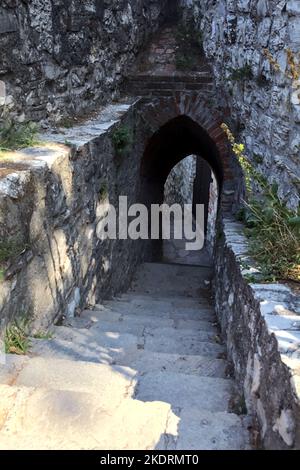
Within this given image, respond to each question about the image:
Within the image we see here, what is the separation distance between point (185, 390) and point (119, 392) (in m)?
0.35

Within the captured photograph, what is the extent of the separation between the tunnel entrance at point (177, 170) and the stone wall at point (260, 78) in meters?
0.95

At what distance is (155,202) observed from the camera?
8359 millimetres

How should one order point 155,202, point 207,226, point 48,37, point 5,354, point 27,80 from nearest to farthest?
point 5,354, point 27,80, point 48,37, point 155,202, point 207,226

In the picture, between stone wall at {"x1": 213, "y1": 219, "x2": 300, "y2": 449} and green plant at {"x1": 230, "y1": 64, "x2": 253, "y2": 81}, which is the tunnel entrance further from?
stone wall at {"x1": 213, "y1": 219, "x2": 300, "y2": 449}

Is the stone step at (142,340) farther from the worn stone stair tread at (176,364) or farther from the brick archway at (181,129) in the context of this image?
the brick archway at (181,129)

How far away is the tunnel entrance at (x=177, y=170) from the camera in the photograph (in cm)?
669

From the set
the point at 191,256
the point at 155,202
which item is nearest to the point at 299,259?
the point at 155,202

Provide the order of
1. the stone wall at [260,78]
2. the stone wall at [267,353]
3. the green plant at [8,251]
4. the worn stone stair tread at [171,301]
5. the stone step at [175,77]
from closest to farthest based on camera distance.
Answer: the stone wall at [267,353] → the green plant at [8,251] → the stone wall at [260,78] → the worn stone stair tread at [171,301] → the stone step at [175,77]

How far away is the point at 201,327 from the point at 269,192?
1.44 m

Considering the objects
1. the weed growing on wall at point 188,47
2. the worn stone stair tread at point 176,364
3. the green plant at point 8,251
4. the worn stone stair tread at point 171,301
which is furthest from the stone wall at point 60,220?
the weed growing on wall at point 188,47

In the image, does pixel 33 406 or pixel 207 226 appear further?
pixel 207 226

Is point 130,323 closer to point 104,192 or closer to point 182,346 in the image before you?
point 182,346

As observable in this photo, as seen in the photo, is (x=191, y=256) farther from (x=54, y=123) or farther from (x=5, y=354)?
(x=5, y=354)

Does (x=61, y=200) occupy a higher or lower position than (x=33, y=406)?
higher
